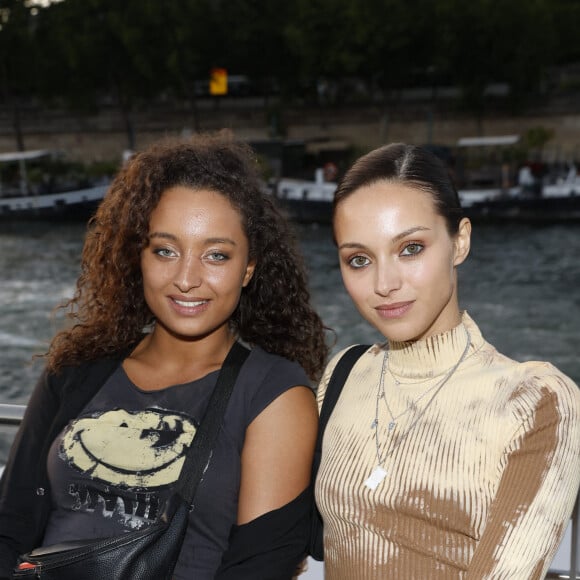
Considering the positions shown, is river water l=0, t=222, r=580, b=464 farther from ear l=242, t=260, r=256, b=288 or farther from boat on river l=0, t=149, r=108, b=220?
ear l=242, t=260, r=256, b=288

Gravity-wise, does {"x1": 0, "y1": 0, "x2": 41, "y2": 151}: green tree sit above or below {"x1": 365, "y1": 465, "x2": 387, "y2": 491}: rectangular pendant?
below

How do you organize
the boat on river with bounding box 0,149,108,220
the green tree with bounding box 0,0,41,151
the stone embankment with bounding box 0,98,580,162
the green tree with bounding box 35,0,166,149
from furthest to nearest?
the green tree with bounding box 0,0,41,151
the green tree with bounding box 35,0,166,149
the stone embankment with bounding box 0,98,580,162
the boat on river with bounding box 0,149,108,220

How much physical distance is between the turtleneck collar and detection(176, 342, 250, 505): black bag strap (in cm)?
29

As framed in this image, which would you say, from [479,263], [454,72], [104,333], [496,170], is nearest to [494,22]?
[454,72]

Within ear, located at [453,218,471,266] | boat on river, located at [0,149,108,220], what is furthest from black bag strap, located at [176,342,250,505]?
boat on river, located at [0,149,108,220]

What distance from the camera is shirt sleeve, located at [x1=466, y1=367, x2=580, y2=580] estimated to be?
1243 mm

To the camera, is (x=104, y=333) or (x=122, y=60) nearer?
(x=104, y=333)

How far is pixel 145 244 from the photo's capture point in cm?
168

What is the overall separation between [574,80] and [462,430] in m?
27.0

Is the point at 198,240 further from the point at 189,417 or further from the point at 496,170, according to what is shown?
the point at 496,170

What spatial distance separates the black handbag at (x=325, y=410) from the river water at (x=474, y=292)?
8975 millimetres

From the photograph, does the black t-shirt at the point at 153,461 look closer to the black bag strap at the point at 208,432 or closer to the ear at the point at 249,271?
the black bag strap at the point at 208,432

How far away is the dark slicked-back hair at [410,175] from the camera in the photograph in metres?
1.43

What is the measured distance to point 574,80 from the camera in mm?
26578
